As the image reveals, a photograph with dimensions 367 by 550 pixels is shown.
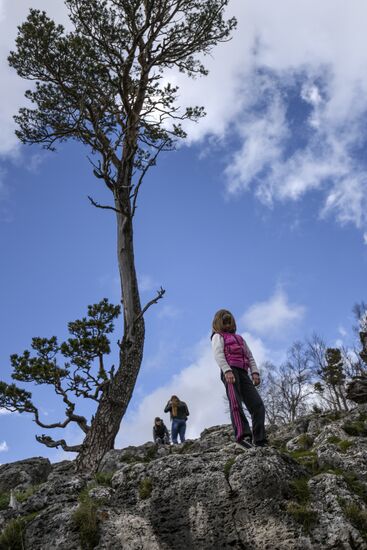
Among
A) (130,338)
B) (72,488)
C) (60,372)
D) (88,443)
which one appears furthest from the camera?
(60,372)

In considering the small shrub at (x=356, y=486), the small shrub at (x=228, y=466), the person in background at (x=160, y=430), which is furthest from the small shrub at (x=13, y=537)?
the person in background at (x=160, y=430)

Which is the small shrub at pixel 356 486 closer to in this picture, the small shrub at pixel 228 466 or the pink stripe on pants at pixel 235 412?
the small shrub at pixel 228 466

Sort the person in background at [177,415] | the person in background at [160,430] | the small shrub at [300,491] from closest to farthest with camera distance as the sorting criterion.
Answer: the small shrub at [300,491] < the person in background at [177,415] < the person in background at [160,430]

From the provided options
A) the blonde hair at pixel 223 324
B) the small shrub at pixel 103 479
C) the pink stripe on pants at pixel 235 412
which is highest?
the blonde hair at pixel 223 324

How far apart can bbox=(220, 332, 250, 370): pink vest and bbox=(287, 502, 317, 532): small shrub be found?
6.04 feet

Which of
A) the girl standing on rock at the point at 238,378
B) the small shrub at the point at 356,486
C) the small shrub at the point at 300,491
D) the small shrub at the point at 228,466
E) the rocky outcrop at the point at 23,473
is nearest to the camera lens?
the small shrub at the point at 300,491

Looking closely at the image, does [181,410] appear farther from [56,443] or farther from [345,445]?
[345,445]

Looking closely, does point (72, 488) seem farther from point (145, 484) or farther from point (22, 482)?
point (22, 482)

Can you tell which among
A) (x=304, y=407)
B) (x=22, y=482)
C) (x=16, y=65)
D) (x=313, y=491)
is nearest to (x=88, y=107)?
Result: (x=16, y=65)

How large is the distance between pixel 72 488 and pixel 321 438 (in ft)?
12.6

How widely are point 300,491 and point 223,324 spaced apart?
2.10 metres

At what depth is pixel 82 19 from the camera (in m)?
12.4

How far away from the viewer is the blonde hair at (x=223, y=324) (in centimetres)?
575

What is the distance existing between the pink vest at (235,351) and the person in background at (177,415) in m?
7.55
